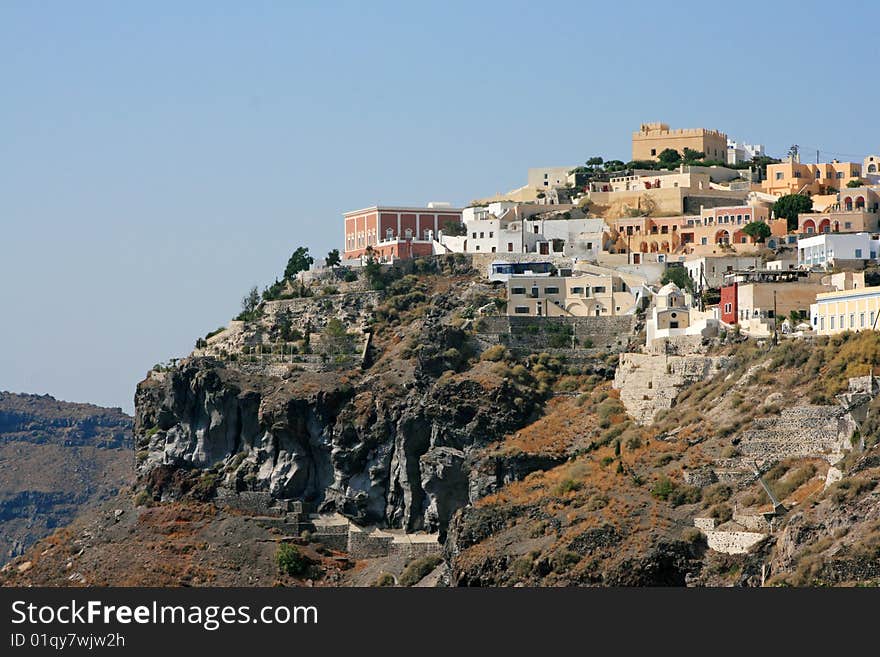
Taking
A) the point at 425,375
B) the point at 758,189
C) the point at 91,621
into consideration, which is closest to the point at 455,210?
the point at 758,189

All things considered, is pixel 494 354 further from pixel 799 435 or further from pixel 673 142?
pixel 673 142

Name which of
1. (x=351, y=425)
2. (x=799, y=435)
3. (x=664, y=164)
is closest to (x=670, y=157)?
(x=664, y=164)

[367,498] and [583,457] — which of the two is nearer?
[583,457]

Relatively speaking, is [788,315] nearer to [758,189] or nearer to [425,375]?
[425,375]

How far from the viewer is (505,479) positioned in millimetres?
94312

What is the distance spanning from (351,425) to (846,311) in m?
23.8

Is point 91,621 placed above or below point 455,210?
below

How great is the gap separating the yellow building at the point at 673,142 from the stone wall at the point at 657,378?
39228 millimetres

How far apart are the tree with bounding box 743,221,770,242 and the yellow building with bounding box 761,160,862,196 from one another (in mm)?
9869

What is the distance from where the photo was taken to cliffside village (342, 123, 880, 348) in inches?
3810

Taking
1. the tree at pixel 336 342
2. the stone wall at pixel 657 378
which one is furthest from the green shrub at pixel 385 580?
the tree at pixel 336 342

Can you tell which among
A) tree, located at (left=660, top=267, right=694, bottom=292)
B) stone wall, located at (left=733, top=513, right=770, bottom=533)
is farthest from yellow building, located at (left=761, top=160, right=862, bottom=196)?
stone wall, located at (left=733, top=513, right=770, bottom=533)

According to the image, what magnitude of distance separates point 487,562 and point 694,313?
722 inches

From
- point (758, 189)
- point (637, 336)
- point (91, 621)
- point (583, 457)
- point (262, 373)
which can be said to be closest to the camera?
point (91, 621)
